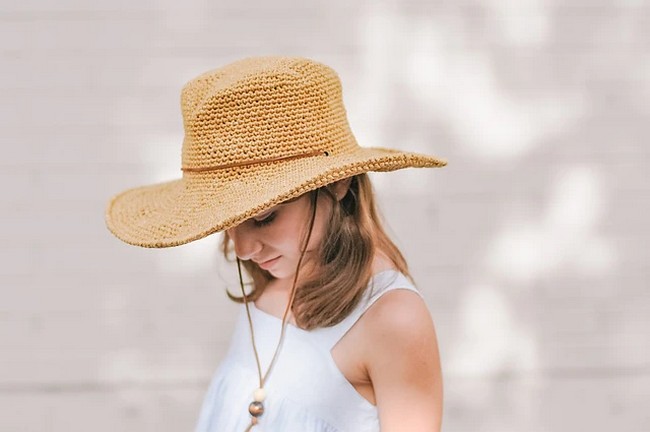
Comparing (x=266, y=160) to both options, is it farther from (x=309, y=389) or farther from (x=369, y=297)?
(x=309, y=389)

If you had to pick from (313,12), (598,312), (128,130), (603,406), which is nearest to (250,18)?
(313,12)

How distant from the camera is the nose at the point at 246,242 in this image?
5.51ft

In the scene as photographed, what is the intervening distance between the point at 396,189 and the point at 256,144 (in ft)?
5.09

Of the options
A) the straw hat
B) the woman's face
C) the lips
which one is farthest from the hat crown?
the lips

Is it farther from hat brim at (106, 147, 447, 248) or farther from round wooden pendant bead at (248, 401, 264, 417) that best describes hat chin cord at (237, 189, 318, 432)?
hat brim at (106, 147, 447, 248)

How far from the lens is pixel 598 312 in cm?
317

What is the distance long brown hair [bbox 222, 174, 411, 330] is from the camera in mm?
1701

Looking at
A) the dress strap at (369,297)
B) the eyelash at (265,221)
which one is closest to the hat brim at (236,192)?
the eyelash at (265,221)

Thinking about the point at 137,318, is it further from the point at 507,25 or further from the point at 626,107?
the point at 626,107

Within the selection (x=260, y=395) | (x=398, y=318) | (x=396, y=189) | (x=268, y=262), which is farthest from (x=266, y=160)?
(x=396, y=189)

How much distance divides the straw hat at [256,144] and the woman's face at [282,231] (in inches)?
3.9

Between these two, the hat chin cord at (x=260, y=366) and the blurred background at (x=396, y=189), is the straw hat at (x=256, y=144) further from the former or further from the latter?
the blurred background at (x=396, y=189)

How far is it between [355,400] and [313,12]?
65.7 inches

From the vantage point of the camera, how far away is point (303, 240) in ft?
5.55
